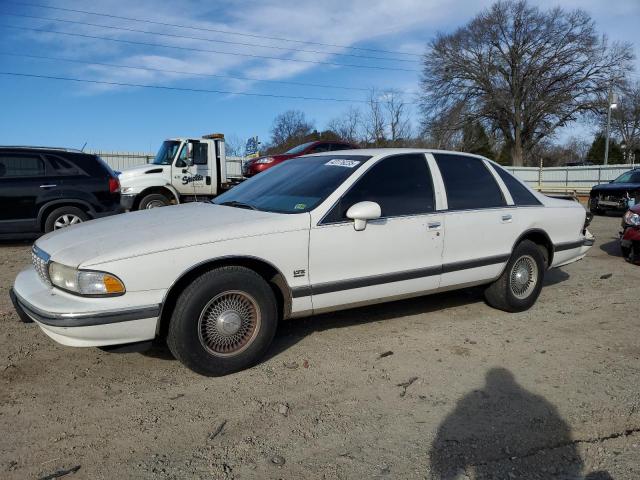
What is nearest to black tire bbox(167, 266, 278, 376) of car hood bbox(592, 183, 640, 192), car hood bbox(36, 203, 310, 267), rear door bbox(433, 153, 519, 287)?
car hood bbox(36, 203, 310, 267)

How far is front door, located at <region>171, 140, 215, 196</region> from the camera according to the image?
12547 millimetres

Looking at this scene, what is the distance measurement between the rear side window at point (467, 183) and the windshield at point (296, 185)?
867mm

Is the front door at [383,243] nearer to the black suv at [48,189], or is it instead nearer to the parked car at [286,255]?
the parked car at [286,255]

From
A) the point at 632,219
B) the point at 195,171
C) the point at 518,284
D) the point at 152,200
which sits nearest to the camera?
the point at 518,284

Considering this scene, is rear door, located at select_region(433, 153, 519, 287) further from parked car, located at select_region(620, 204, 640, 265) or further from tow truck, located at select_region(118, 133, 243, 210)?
tow truck, located at select_region(118, 133, 243, 210)

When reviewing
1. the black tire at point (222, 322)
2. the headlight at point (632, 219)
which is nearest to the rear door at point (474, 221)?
the black tire at point (222, 322)

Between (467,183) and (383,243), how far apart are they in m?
1.29

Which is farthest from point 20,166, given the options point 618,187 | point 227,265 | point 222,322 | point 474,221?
point 618,187

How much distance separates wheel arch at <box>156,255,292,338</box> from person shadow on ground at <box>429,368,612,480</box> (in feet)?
4.62

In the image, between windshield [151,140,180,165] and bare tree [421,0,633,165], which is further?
bare tree [421,0,633,165]

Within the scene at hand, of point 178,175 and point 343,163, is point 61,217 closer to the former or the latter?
point 178,175

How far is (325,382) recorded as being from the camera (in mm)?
3447

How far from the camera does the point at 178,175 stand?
1252 centimetres

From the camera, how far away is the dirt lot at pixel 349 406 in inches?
100
